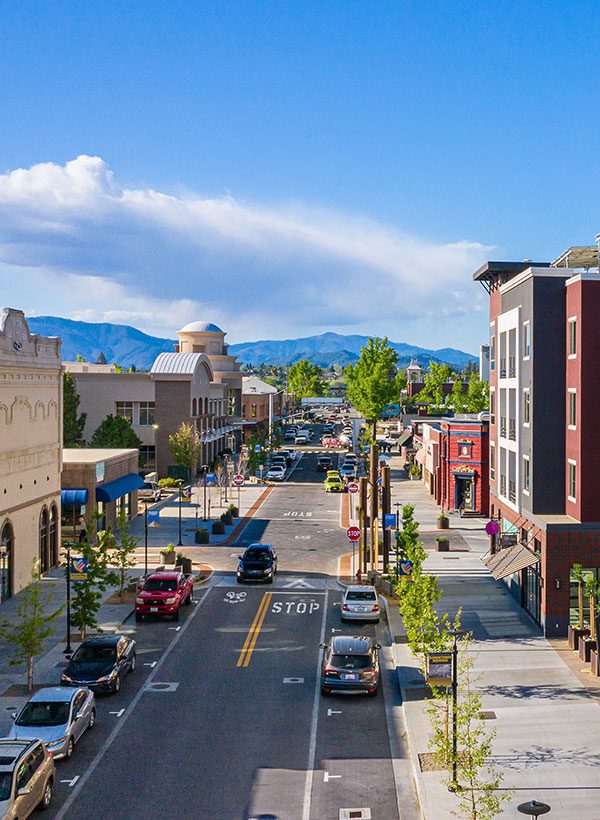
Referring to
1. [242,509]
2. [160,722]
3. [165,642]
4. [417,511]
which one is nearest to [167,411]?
[242,509]

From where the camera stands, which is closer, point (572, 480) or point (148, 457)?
point (572, 480)

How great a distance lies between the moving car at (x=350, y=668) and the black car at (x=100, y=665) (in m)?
6.25

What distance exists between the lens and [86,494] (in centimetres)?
5356

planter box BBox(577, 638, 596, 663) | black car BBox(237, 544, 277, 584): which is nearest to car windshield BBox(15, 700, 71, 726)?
planter box BBox(577, 638, 596, 663)

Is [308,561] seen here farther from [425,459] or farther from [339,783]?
[425,459]

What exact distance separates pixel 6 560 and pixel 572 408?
25.6 metres

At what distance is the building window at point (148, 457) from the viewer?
90.8 metres

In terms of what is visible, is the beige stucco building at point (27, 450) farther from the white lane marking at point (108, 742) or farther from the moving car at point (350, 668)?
the moving car at point (350, 668)

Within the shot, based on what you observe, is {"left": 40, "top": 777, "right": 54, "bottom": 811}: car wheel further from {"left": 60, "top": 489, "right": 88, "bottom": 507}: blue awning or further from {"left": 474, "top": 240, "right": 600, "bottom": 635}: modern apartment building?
{"left": 60, "top": 489, "right": 88, "bottom": 507}: blue awning

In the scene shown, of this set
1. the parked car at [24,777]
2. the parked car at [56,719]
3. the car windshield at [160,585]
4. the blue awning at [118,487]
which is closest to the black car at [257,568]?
the car windshield at [160,585]

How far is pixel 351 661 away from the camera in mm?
26891

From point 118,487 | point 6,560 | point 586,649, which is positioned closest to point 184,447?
point 118,487

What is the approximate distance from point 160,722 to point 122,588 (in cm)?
1585

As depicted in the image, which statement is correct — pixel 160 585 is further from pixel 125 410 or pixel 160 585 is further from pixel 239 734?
pixel 125 410
